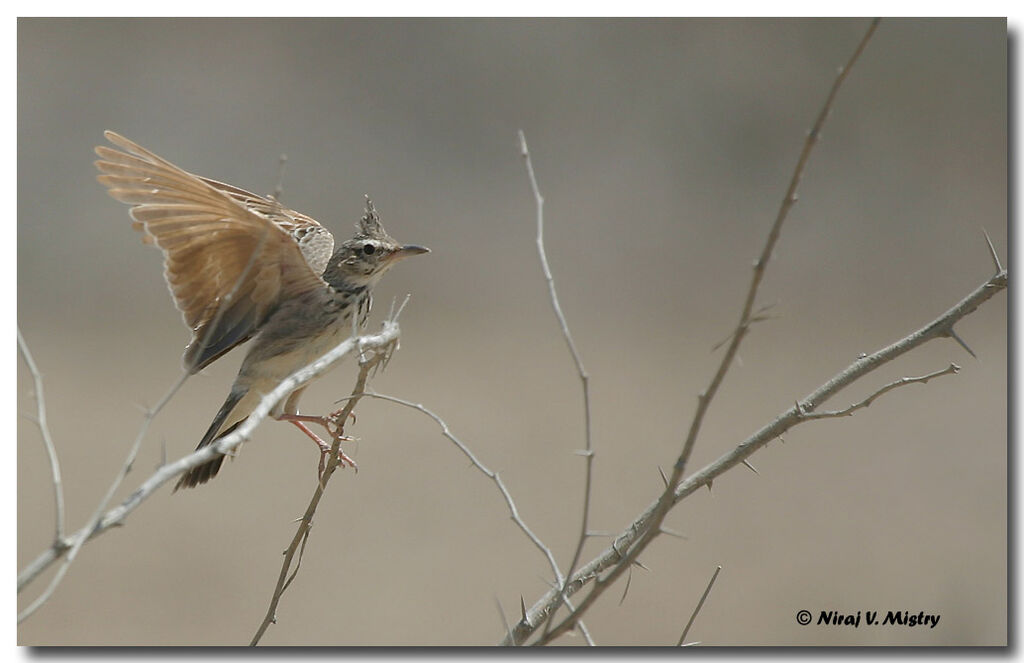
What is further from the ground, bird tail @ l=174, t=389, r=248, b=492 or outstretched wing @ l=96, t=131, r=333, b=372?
outstretched wing @ l=96, t=131, r=333, b=372

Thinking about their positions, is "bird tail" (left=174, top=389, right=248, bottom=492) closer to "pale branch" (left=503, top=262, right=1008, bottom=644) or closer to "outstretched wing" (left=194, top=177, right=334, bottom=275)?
"outstretched wing" (left=194, top=177, right=334, bottom=275)

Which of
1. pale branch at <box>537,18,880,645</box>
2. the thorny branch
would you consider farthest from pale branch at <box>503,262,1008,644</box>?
pale branch at <box>537,18,880,645</box>

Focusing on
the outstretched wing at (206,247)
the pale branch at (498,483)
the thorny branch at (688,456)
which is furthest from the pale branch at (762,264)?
the outstretched wing at (206,247)

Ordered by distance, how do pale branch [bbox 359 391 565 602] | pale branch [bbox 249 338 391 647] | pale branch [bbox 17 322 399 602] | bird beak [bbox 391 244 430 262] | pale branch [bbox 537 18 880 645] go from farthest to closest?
1. bird beak [bbox 391 244 430 262]
2. pale branch [bbox 249 338 391 647]
3. pale branch [bbox 359 391 565 602]
4. pale branch [bbox 537 18 880 645]
5. pale branch [bbox 17 322 399 602]

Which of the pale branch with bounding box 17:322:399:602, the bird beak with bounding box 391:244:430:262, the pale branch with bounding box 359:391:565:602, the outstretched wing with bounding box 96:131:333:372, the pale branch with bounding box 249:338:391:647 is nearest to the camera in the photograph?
the pale branch with bounding box 17:322:399:602

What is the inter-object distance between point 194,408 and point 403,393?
4.73 ft

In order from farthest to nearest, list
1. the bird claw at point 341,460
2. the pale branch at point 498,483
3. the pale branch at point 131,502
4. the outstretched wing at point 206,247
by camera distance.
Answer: the bird claw at point 341,460 → the outstretched wing at point 206,247 → the pale branch at point 498,483 → the pale branch at point 131,502

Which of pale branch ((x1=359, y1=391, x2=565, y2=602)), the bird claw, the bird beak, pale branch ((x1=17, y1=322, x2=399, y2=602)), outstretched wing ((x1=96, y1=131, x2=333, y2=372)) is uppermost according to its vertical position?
the bird beak

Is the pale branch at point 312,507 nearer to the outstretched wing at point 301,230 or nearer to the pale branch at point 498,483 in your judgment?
the pale branch at point 498,483

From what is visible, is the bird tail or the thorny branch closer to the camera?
the thorny branch

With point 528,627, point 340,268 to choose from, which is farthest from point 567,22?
point 528,627

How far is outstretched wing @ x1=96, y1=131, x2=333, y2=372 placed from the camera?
86.1 inches

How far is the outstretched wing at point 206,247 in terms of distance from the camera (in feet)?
7.18

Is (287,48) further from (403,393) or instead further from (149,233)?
(149,233)
